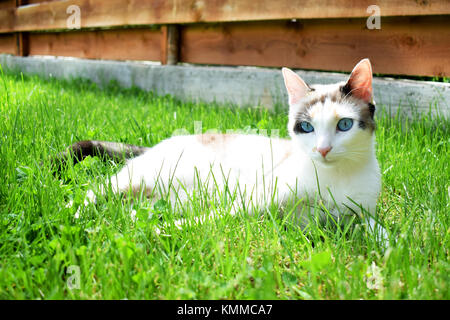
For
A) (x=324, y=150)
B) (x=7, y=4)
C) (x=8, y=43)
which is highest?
(x=7, y=4)

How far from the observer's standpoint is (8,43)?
8562 mm

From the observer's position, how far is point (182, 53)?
5.18m

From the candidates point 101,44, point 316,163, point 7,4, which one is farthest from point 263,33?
point 7,4

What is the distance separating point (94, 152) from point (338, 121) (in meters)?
1.35

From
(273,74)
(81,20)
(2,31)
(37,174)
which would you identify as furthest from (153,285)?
(2,31)

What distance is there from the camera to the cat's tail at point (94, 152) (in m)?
2.20

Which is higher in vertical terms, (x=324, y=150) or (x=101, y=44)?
(x=101, y=44)

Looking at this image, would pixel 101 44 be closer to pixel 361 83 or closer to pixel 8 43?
pixel 8 43

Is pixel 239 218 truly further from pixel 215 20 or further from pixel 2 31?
pixel 2 31

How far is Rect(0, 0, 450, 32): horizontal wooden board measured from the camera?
3305mm

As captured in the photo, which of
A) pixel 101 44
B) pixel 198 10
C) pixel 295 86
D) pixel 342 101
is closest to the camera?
pixel 342 101

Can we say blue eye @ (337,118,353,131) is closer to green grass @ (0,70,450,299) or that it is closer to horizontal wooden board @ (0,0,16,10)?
green grass @ (0,70,450,299)

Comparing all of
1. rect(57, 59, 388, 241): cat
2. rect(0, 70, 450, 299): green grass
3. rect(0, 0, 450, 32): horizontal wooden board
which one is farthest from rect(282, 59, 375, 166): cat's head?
rect(0, 0, 450, 32): horizontal wooden board

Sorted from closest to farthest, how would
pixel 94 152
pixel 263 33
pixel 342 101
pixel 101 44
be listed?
1. pixel 342 101
2. pixel 94 152
3. pixel 263 33
4. pixel 101 44
